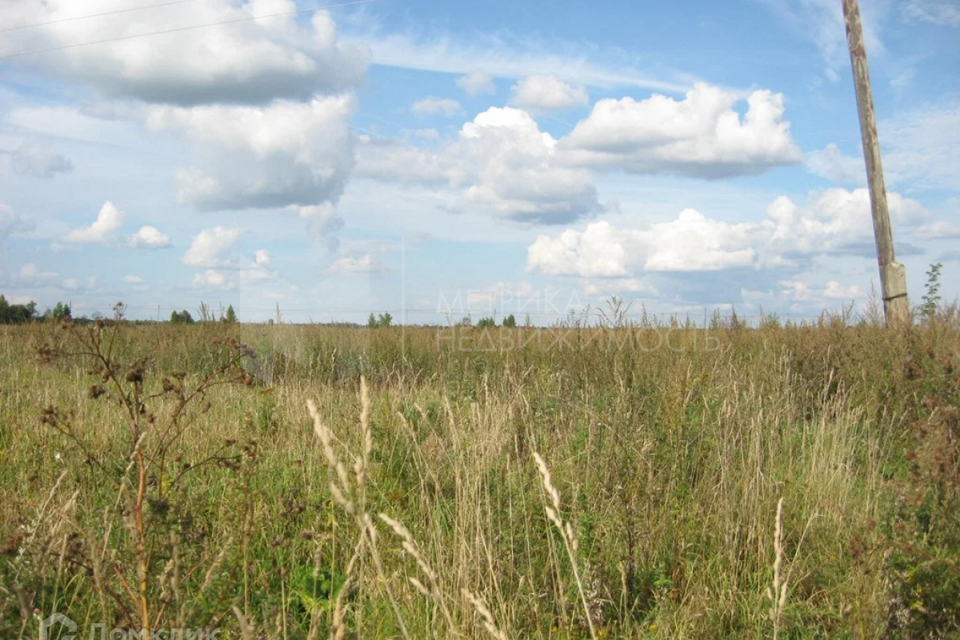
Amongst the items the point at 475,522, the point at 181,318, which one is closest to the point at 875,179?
the point at 475,522

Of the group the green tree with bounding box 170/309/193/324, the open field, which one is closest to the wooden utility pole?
the open field

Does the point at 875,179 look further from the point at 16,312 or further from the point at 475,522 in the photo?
the point at 16,312

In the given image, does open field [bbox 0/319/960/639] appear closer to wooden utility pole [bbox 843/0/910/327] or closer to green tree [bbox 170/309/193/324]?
wooden utility pole [bbox 843/0/910/327]

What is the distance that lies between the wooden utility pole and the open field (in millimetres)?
3134

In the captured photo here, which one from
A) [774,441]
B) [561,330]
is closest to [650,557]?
[774,441]

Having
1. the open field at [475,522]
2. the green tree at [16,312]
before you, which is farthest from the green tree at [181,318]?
the open field at [475,522]

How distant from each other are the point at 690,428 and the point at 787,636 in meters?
1.97

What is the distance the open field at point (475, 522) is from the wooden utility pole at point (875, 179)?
10.3 feet

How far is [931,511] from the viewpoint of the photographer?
10.3 ft

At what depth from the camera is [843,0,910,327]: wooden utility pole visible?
9281 mm

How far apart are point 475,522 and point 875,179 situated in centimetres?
837

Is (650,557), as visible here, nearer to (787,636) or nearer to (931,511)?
(787,636)

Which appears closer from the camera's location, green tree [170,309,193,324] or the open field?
the open field

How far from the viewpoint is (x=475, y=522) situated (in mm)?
3322
